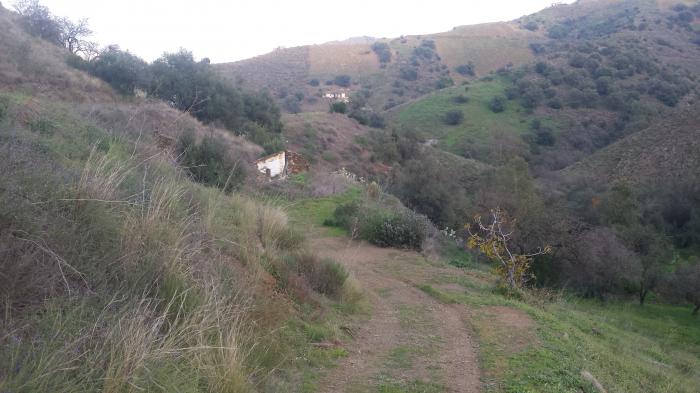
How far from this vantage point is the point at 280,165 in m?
23.9

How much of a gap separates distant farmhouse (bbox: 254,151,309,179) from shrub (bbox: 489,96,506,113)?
37.6m

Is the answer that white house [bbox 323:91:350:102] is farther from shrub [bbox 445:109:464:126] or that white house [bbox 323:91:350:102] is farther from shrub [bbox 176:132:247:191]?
shrub [bbox 176:132:247:191]

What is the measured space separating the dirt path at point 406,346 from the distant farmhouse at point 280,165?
12.5 meters

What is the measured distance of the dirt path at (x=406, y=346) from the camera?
195 inches

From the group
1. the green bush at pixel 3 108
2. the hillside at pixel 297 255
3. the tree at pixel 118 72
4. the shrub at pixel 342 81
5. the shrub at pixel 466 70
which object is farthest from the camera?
the shrub at pixel 466 70

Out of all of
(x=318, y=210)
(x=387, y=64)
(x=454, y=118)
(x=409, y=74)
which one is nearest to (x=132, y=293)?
(x=318, y=210)

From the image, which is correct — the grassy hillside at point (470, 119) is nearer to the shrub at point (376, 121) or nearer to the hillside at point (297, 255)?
the shrub at point (376, 121)

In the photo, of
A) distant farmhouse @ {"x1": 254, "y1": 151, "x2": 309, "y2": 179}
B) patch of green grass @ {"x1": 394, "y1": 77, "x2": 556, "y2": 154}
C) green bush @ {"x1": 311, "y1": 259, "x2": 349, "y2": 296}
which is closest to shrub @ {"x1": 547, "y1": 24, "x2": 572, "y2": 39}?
patch of green grass @ {"x1": 394, "y1": 77, "x2": 556, "y2": 154}

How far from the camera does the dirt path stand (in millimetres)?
4961

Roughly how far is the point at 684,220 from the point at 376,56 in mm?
64502

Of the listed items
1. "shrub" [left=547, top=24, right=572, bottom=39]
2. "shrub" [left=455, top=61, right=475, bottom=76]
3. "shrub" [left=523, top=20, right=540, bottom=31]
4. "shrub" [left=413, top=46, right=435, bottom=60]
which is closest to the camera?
"shrub" [left=455, top=61, right=475, bottom=76]

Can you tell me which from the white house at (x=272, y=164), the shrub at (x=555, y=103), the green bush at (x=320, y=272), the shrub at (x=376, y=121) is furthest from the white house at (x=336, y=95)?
the green bush at (x=320, y=272)

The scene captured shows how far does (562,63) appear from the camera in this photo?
65.8m

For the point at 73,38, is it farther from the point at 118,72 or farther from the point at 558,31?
the point at 558,31
